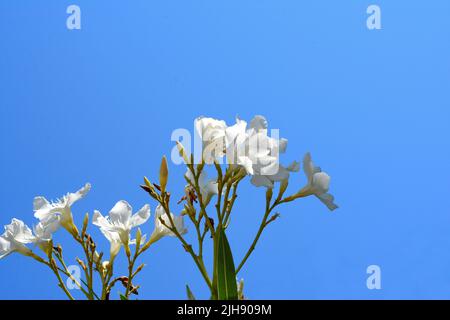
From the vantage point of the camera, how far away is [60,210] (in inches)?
58.2

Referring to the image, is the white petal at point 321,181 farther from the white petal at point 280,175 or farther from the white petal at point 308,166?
the white petal at point 280,175

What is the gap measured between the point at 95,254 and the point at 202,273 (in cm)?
36

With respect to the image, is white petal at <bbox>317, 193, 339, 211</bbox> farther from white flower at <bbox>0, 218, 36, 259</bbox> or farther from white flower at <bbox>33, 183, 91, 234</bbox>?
white flower at <bbox>0, 218, 36, 259</bbox>

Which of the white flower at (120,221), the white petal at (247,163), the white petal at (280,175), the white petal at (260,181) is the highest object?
the white petal at (247,163)

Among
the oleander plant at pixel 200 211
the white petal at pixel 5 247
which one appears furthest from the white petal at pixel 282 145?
the white petal at pixel 5 247

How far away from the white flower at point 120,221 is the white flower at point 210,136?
0.28 m

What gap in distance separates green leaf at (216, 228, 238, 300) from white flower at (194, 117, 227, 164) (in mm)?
169

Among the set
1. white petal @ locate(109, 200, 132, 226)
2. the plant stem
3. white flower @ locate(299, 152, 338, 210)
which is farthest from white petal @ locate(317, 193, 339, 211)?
white petal @ locate(109, 200, 132, 226)

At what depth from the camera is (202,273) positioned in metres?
1.24

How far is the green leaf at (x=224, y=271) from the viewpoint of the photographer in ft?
4.01
